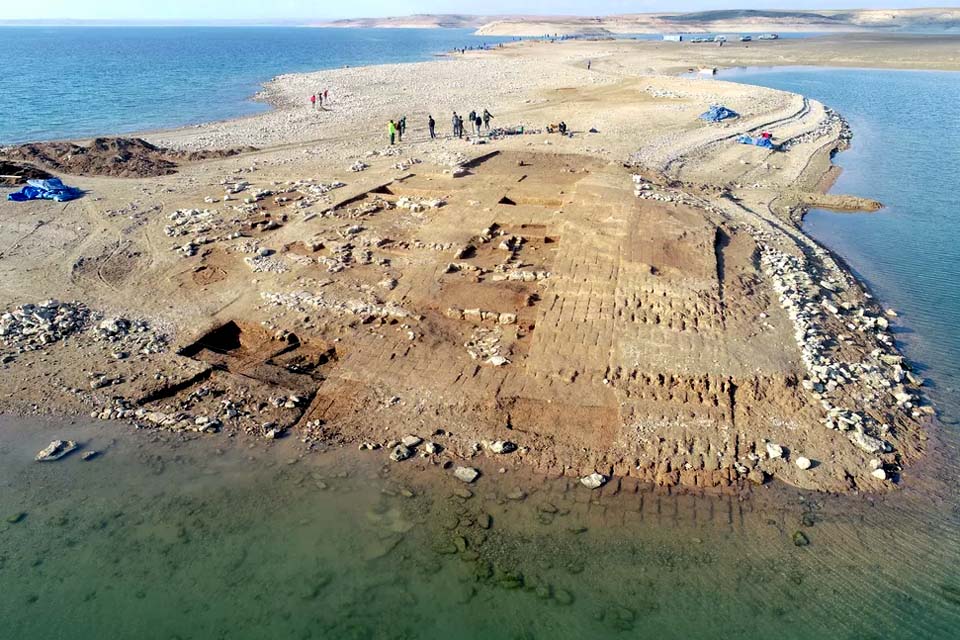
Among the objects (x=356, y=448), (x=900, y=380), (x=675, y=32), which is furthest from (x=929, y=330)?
(x=675, y=32)

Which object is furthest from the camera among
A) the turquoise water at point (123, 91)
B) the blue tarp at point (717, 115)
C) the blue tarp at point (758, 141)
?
the turquoise water at point (123, 91)

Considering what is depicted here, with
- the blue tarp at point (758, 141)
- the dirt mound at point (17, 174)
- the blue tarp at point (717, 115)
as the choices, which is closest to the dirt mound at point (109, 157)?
the dirt mound at point (17, 174)

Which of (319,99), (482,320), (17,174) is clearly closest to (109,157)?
(17,174)

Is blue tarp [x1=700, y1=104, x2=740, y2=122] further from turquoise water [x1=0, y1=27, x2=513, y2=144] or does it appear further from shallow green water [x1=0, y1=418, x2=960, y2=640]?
turquoise water [x1=0, y1=27, x2=513, y2=144]

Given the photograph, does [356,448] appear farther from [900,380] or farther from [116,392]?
[900,380]

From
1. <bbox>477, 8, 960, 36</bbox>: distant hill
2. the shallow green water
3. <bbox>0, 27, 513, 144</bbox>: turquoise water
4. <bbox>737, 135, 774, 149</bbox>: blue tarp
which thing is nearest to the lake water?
the shallow green water

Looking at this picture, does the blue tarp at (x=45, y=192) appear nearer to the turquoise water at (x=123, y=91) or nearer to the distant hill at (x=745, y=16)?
the turquoise water at (x=123, y=91)

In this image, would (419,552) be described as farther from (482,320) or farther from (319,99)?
(319,99)
